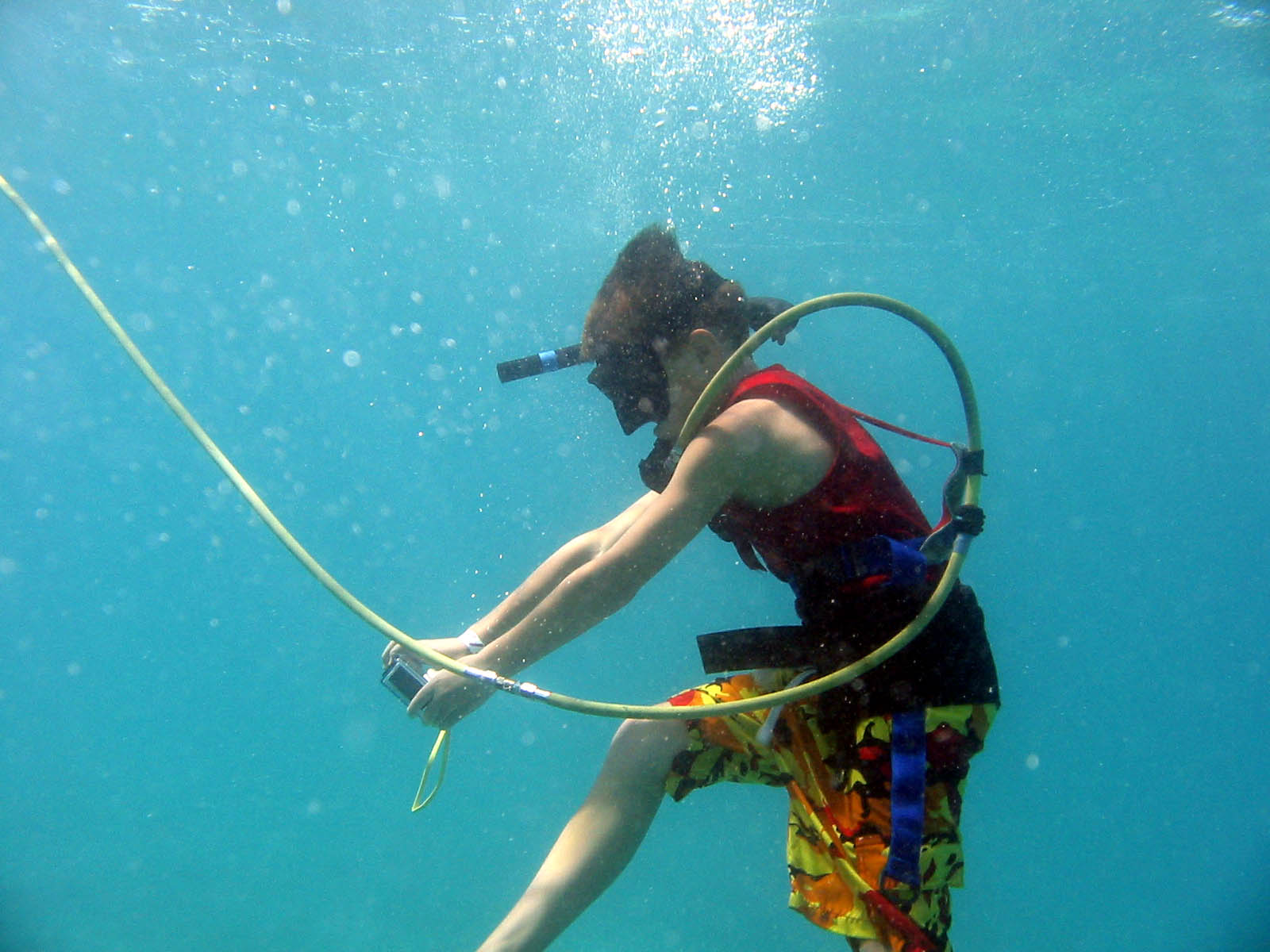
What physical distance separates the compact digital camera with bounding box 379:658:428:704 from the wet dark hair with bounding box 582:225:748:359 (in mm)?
1131

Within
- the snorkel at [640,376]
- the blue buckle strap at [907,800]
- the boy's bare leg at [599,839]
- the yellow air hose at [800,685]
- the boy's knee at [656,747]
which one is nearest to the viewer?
the yellow air hose at [800,685]

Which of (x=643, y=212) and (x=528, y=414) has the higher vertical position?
(x=528, y=414)

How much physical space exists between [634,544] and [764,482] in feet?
1.30

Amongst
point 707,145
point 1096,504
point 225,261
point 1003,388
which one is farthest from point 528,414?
point 1096,504

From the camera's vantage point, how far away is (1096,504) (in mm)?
60188

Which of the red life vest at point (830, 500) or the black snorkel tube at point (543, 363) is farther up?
the black snorkel tube at point (543, 363)

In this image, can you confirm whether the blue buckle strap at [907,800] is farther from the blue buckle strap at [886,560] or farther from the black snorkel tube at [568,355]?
the black snorkel tube at [568,355]

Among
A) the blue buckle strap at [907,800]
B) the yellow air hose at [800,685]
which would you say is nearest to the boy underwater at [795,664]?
the blue buckle strap at [907,800]

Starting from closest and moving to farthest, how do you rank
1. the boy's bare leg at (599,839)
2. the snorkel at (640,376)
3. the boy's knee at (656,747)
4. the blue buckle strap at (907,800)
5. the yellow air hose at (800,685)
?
1. the yellow air hose at (800,685)
2. the blue buckle strap at (907,800)
3. the boy's bare leg at (599,839)
4. the boy's knee at (656,747)
5. the snorkel at (640,376)

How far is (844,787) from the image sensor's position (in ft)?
7.28

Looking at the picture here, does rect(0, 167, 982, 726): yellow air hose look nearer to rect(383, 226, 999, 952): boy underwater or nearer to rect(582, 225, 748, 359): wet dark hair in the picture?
rect(383, 226, 999, 952): boy underwater

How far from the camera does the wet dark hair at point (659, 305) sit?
2.41 metres

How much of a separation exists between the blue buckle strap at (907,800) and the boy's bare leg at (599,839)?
0.61 metres

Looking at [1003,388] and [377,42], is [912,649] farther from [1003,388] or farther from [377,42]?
[1003,388]
